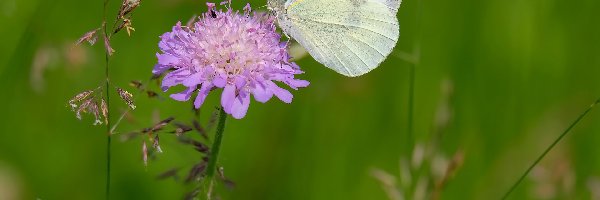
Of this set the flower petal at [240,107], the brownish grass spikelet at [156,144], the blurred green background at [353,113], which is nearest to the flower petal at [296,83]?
the flower petal at [240,107]

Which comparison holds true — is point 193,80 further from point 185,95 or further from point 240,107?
point 240,107

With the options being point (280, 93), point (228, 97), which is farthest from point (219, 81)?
point (280, 93)

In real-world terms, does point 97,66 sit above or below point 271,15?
below

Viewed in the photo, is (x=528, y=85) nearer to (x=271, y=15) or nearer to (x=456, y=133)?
(x=456, y=133)

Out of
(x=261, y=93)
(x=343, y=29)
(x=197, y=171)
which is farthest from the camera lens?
(x=343, y=29)

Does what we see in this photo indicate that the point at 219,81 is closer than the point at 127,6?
No

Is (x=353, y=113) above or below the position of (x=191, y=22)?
below

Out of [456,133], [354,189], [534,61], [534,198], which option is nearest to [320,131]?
[354,189]
